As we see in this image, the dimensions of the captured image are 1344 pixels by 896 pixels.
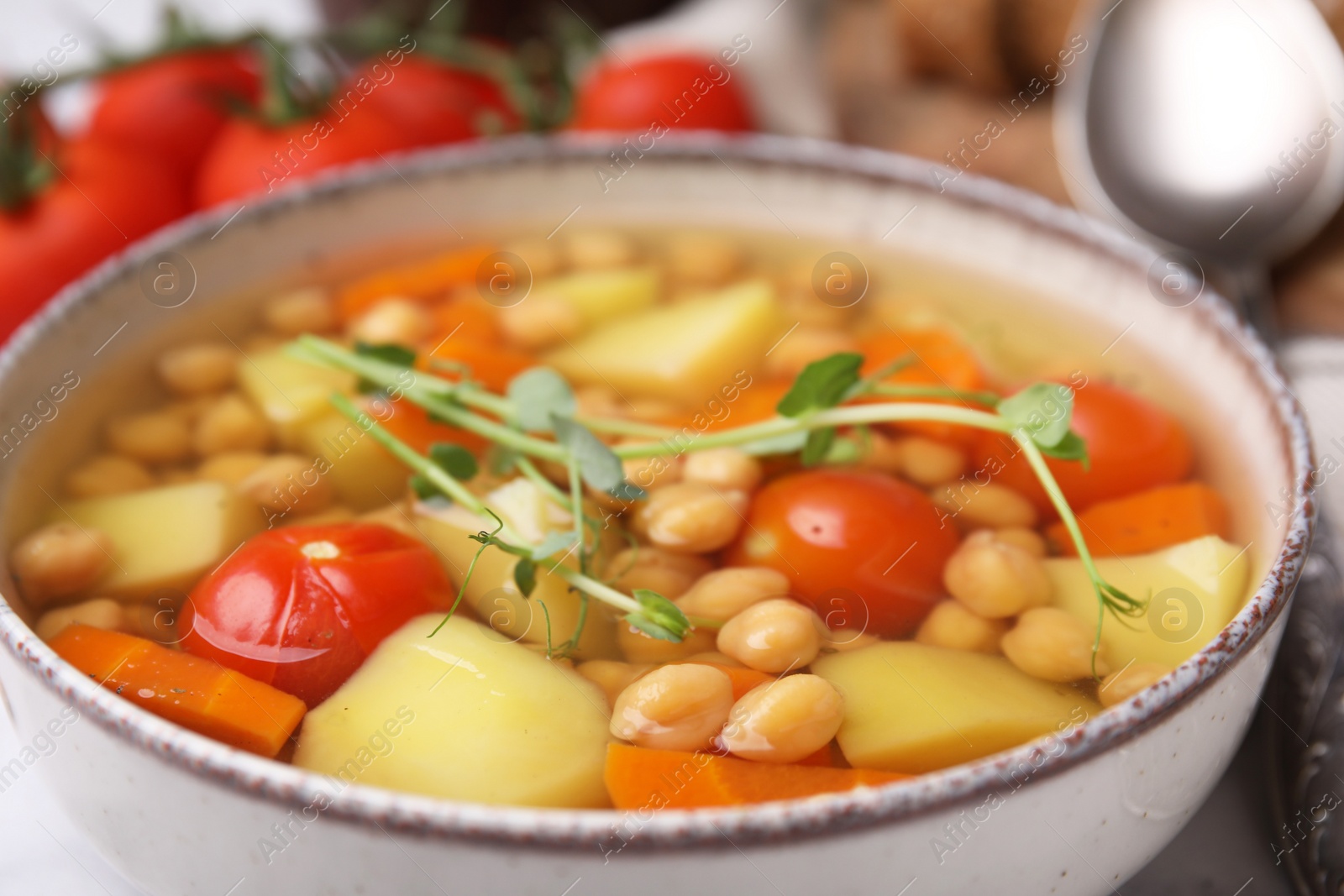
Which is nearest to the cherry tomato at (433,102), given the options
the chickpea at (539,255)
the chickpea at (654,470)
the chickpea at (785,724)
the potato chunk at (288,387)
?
the chickpea at (539,255)

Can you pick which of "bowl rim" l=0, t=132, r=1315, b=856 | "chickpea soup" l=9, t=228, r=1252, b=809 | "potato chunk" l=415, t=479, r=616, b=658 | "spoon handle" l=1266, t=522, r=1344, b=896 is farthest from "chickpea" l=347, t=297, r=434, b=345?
"spoon handle" l=1266, t=522, r=1344, b=896

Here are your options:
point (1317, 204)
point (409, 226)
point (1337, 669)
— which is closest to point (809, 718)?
point (1337, 669)

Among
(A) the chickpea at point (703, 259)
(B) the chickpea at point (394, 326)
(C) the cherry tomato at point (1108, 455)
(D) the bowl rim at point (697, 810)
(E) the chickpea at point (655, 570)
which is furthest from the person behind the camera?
(A) the chickpea at point (703, 259)

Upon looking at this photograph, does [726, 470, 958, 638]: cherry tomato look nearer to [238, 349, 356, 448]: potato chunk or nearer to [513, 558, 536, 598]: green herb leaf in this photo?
[513, 558, 536, 598]: green herb leaf

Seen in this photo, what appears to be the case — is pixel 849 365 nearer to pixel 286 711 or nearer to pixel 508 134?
pixel 286 711

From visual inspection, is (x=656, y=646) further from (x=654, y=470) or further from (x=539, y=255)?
(x=539, y=255)

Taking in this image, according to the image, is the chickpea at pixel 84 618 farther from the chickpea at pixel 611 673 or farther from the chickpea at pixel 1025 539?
the chickpea at pixel 1025 539
